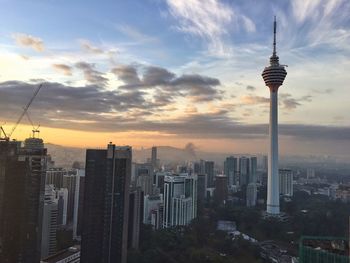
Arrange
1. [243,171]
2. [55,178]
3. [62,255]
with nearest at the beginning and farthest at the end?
1. [62,255]
2. [55,178]
3. [243,171]

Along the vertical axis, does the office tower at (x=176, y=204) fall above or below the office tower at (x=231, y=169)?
below

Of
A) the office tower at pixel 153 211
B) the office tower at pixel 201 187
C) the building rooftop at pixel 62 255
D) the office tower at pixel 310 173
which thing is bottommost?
the building rooftop at pixel 62 255

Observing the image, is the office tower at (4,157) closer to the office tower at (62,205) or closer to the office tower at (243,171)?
the office tower at (62,205)

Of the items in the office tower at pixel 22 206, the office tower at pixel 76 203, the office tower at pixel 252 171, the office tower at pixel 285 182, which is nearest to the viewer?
the office tower at pixel 22 206

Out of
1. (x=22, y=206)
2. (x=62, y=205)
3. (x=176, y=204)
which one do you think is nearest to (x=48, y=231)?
(x=22, y=206)

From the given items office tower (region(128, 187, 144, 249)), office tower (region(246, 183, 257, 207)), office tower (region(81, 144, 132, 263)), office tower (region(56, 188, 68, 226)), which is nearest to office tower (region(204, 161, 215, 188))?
office tower (region(246, 183, 257, 207))

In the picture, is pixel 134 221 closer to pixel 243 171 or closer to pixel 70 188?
pixel 70 188

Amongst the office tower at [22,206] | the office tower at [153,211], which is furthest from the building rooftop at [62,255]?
the office tower at [153,211]
